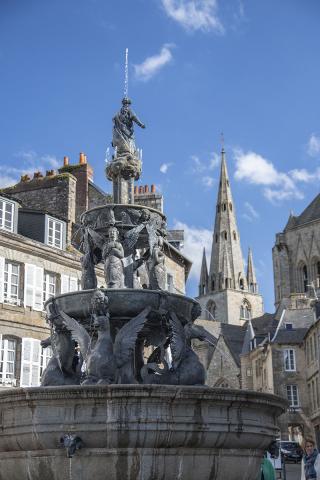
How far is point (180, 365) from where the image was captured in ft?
36.8

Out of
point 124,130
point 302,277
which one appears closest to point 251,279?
point 302,277

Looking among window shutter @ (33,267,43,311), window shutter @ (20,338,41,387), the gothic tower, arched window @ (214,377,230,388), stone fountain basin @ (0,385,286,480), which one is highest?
the gothic tower

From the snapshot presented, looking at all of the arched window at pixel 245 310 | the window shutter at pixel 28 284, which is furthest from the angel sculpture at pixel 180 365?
the arched window at pixel 245 310

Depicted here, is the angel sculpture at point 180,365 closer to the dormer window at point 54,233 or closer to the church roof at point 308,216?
the dormer window at point 54,233

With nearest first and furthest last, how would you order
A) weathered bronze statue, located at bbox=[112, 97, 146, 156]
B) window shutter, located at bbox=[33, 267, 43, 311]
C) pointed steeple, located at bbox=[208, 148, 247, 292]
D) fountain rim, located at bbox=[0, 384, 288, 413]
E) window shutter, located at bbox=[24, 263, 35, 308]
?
1. fountain rim, located at bbox=[0, 384, 288, 413]
2. weathered bronze statue, located at bbox=[112, 97, 146, 156]
3. window shutter, located at bbox=[24, 263, 35, 308]
4. window shutter, located at bbox=[33, 267, 43, 311]
5. pointed steeple, located at bbox=[208, 148, 247, 292]

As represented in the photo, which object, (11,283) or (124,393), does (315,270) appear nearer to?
(11,283)

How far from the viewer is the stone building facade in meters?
26.8

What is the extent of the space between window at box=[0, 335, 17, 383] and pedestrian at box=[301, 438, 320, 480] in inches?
672

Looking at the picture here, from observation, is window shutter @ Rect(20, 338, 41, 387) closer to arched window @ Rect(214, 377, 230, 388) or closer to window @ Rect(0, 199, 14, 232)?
window @ Rect(0, 199, 14, 232)

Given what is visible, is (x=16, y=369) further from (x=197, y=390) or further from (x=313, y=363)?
(x=313, y=363)

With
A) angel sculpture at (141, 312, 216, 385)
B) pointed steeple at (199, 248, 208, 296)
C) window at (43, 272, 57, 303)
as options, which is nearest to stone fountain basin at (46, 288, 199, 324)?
angel sculpture at (141, 312, 216, 385)

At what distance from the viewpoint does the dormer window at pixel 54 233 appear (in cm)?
2984

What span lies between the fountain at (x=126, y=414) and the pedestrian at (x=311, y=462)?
1.75ft

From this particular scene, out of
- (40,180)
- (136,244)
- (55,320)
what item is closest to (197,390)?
(55,320)
